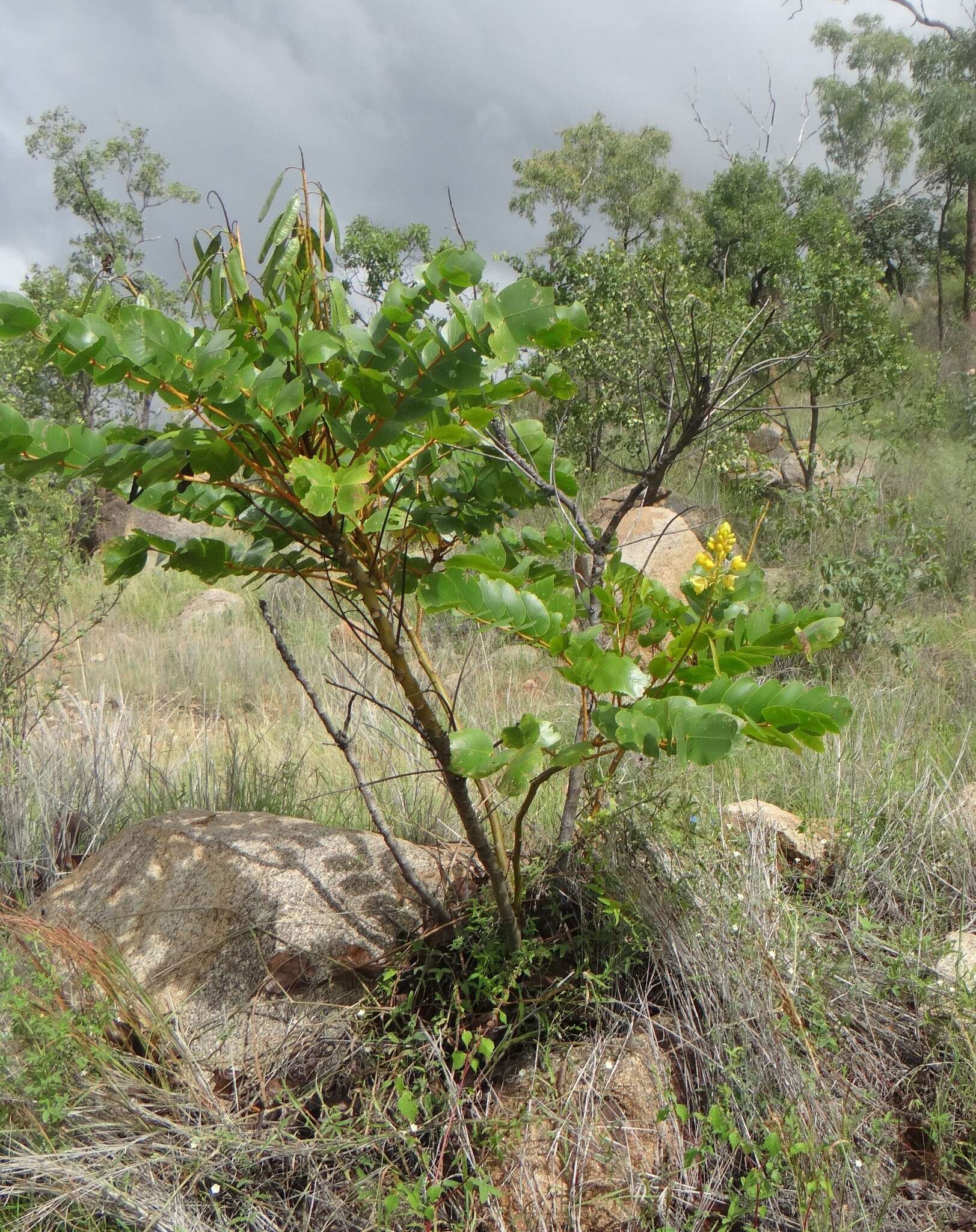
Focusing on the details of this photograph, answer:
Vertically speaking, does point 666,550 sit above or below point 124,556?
above

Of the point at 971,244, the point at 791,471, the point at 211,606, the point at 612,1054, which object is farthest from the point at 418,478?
the point at 971,244

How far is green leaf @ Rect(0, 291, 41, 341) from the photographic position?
1056 millimetres

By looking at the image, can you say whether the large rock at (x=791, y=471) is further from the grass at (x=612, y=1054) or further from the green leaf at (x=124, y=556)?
the green leaf at (x=124, y=556)

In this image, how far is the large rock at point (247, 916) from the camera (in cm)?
194

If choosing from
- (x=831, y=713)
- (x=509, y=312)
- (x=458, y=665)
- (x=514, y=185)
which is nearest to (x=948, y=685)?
(x=458, y=665)

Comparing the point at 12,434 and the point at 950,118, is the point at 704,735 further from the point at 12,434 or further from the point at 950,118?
the point at 950,118

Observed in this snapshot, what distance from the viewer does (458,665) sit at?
18.3ft

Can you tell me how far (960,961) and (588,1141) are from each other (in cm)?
97

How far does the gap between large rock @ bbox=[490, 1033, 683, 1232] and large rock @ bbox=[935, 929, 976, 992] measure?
0.71 meters

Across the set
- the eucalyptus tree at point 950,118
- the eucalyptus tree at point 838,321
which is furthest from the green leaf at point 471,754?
the eucalyptus tree at point 950,118

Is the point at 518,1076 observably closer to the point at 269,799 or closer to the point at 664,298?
the point at 269,799

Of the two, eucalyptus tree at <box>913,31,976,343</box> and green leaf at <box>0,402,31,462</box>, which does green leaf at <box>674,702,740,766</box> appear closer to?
green leaf at <box>0,402,31,462</box>

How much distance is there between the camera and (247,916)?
6.66 feet

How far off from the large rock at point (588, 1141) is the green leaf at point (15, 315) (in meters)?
1.56
